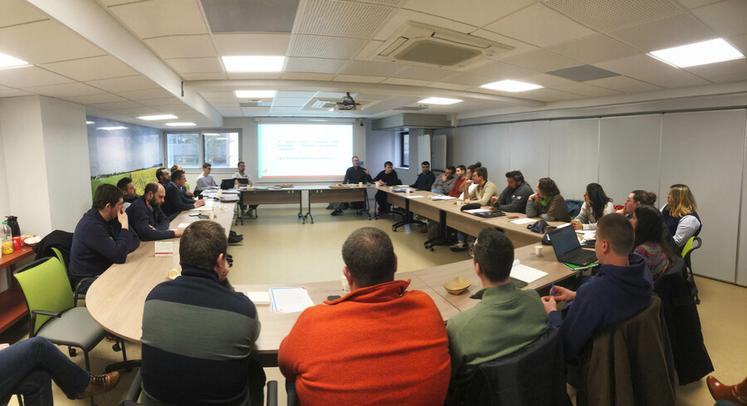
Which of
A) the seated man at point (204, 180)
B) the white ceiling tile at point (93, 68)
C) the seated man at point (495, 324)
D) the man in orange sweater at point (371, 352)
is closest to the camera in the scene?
the man in orange sweater at point (371, 352)

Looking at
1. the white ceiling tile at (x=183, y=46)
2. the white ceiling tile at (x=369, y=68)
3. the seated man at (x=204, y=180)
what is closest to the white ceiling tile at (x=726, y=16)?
the white ceiling tile at (x=369, y=68)

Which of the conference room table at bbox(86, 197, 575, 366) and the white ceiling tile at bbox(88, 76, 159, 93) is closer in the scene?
the conference room table at bbox(86, 197, 575, 366)

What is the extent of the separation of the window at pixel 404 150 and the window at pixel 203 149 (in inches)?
181

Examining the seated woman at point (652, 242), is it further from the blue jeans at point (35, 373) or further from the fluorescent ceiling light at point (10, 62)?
the fluorescent ceiling light at point (10, 62)

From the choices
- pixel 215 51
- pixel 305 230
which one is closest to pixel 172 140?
pixel 305 230

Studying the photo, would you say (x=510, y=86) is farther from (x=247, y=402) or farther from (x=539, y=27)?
(x=247, y=402)

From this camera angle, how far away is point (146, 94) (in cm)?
434

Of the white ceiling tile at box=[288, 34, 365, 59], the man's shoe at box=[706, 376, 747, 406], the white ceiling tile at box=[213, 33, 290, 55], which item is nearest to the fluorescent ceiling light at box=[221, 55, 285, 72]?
the white ceiling tile at box=[213, 33, 290, 55]

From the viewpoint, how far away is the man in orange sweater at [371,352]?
1.13m

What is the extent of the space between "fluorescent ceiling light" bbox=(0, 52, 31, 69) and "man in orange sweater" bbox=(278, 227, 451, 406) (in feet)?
9.49

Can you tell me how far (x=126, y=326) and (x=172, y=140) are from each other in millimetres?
9717

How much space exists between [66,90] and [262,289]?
10.2ft

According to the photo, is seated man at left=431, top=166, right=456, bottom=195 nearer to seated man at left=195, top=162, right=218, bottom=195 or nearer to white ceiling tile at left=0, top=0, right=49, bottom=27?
seated man at left=195, top=162, right=218, bottom=195

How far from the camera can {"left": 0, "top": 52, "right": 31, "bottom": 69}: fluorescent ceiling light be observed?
2.61 metres
